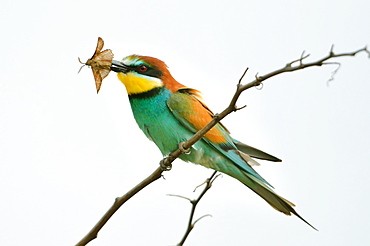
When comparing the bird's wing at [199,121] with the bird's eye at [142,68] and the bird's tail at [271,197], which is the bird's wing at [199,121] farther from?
the bird's eye at [142,68]

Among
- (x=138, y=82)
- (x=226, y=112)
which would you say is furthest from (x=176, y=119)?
(x=226, y=112)

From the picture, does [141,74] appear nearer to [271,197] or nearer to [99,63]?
[99,63]

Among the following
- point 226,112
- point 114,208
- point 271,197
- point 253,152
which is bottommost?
point 114,208

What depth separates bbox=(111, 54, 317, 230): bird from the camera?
8.80 feet

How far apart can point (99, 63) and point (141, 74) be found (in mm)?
477

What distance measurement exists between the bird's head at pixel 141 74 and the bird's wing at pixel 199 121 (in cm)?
8

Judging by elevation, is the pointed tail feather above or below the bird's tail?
above

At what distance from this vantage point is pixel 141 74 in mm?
2719

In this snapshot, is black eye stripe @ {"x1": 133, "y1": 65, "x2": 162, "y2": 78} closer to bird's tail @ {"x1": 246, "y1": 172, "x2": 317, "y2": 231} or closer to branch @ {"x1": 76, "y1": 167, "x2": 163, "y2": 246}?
bird's tail @ {"x1": 246, "y1": 172, "x2": 317, "y2": 231}

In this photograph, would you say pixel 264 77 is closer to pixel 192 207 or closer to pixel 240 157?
pixel 192 207

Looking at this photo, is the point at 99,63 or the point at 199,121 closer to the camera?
the point at 99,63

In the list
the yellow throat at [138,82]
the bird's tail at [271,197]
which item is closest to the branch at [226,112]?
the bird's tail at [271,197]

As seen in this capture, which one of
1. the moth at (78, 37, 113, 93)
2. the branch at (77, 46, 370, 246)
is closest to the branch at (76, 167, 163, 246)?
the branch at (77, 46, 370, 246)

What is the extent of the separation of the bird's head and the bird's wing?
77 mm
